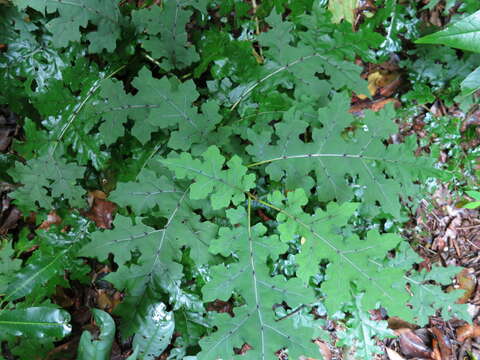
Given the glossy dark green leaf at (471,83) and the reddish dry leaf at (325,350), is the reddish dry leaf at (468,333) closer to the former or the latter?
the reddish dry leaf at (325,350)

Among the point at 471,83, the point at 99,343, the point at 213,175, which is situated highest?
the point at 471,83

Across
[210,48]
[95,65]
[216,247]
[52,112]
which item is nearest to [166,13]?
[210,48]

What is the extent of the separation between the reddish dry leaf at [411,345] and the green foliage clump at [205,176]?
1.14 feet

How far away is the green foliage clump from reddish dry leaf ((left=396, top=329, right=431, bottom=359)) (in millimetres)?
346

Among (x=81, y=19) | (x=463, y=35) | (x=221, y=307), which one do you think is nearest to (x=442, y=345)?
(x=221, y=307)

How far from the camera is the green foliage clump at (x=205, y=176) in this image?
5.14 ft

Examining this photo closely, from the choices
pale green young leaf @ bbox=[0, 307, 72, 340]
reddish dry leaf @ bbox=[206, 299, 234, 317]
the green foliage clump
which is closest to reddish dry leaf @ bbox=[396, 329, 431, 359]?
the green foliage clump

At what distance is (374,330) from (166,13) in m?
→ 2.15

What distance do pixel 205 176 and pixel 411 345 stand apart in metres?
1.93

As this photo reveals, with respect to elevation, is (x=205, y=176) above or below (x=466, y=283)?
above

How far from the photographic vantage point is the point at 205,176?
5.32 ft

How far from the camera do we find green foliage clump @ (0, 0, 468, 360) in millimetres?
1567

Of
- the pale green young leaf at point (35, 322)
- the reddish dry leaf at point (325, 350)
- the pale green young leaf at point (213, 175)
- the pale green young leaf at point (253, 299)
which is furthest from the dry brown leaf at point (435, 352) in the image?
the pale green young leaf at point (35, 322)

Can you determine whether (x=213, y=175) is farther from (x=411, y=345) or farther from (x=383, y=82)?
(x=411, y=345)
